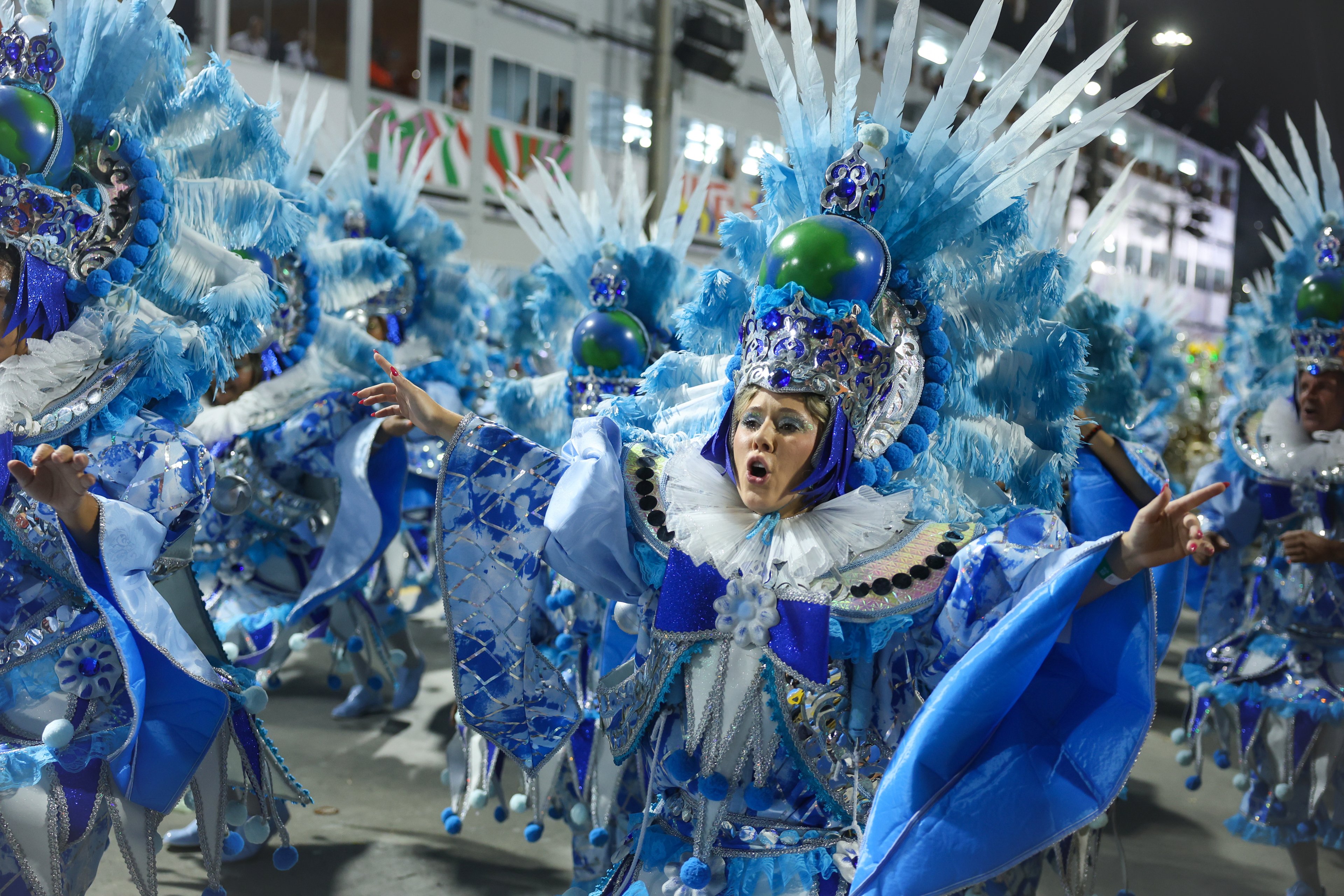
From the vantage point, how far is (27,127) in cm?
223

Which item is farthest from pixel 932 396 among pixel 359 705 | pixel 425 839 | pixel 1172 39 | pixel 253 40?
pixel 253 40

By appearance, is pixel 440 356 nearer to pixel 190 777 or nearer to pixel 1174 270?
pixel 190 777

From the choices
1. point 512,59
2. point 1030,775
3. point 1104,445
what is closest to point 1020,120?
point 1030,775

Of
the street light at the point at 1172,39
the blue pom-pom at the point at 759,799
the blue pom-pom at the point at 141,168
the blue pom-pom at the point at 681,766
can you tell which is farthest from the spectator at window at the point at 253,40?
the blue pom-pom at the point at 759,799

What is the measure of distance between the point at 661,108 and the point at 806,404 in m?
9.48

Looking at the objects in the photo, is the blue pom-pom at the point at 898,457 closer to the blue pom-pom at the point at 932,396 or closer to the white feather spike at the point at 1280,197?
the blue pom-pom at the point at 932,396

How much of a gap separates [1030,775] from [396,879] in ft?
7.47

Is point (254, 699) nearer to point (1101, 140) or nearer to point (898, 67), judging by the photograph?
point (898, 67)

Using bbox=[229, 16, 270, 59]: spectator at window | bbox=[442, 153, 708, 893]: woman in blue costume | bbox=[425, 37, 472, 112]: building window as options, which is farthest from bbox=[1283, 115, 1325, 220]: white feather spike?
bbox=[425, 37, 472, 112]: building window

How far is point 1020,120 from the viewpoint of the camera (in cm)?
213

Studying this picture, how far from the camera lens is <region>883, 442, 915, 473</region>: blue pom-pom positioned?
215 cm

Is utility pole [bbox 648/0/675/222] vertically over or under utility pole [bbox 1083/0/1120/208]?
over

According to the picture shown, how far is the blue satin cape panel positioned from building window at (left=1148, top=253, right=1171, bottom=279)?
6.14 m

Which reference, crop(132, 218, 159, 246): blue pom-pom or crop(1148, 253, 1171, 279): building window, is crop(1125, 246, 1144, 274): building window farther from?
crop(132, 218, 159, 246): blue pom-pom
